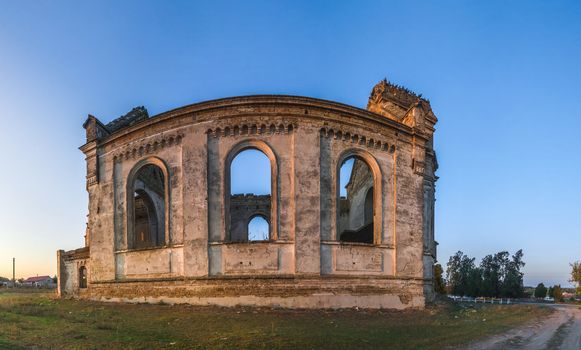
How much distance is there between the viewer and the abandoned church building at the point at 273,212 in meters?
15.3

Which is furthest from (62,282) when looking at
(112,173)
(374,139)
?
(374,139)

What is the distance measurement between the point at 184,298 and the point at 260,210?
45.0 feet

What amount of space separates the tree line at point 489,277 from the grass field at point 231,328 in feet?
134

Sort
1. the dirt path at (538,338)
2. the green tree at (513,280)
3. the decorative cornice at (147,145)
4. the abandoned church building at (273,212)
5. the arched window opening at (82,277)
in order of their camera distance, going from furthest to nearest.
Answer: the green tree at (513,280) < the arched window opening at (82,277) < the decorative cornice at (147,145) < the abandoned church building at (273,212) < the dirt path at (538,338)

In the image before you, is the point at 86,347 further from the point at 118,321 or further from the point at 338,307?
the point at 338,307

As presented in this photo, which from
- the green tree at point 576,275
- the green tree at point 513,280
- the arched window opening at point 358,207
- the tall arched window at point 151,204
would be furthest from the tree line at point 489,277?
the tall arched window at point 151,204

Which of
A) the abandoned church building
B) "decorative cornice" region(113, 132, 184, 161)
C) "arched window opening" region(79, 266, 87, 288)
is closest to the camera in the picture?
the abandoned church building

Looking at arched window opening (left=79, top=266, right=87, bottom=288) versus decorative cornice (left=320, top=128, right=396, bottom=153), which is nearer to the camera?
decorative cornice (left=320, top=128, right=396, bottom=153)

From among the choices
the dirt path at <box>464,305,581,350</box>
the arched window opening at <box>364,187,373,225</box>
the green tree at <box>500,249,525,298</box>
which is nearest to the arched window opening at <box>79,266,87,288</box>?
the arched window opening at <box>364,187,373,225</box>

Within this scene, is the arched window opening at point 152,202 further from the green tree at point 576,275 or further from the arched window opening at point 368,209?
the green tree at point 576,275

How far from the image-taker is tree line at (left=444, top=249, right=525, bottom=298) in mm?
51747

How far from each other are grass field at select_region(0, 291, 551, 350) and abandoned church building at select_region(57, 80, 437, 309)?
100 centimetres

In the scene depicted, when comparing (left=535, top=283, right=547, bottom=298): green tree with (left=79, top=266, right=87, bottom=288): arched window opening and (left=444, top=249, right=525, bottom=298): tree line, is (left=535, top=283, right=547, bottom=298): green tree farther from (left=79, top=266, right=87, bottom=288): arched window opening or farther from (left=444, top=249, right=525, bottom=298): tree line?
(left=79, top=266, right=87, bottom=288): arched window opening

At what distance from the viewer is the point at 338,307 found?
1514 centimetres
